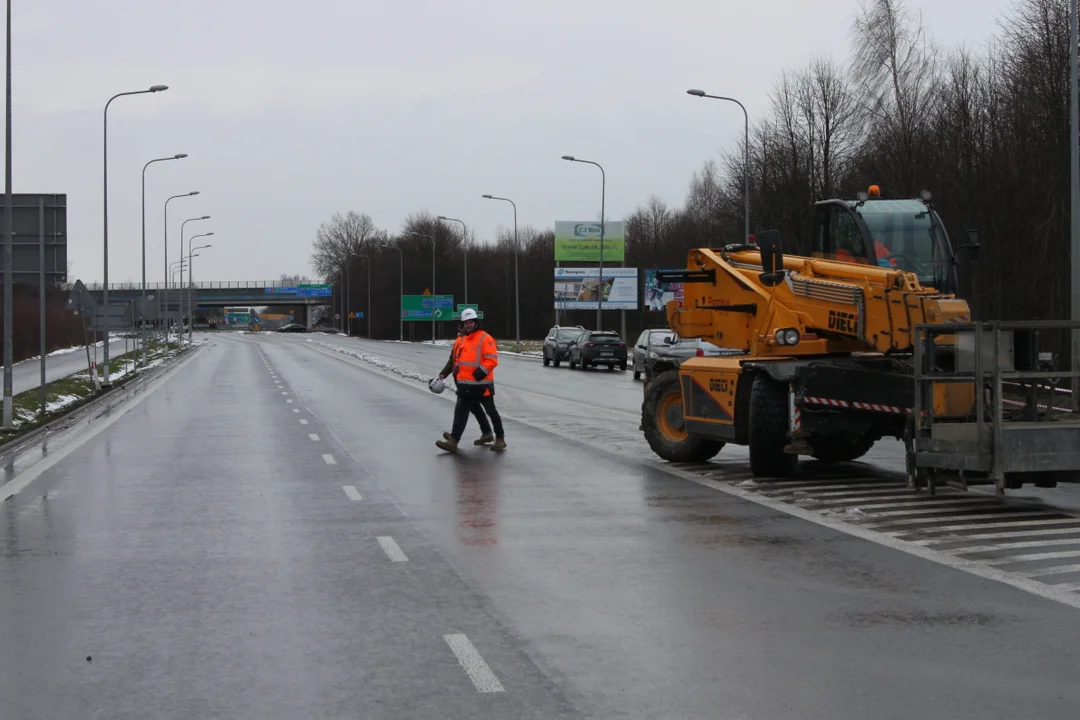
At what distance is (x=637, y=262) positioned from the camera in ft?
343

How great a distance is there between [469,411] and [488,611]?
10.0 meters

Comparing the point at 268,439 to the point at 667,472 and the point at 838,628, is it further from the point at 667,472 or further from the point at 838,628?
the point at 838,628

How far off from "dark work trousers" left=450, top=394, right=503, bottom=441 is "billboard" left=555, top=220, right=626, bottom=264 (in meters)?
67.1

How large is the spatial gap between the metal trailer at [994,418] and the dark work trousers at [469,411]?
21.9 ft

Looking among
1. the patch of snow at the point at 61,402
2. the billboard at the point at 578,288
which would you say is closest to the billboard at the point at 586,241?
the billboard at the point at 578,288

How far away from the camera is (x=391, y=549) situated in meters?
9.90

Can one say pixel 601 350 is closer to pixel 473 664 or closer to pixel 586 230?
pixel 586 230

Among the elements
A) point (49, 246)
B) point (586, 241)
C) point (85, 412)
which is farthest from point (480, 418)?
point (586, 241)

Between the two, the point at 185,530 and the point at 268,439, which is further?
the point at 268,439

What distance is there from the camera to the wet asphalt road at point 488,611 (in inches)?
233

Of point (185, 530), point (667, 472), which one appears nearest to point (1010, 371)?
point (667, 472)

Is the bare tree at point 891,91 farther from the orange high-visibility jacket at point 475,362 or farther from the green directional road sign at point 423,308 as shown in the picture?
the green directional road sign at point 423,308

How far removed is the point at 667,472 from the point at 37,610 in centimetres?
863

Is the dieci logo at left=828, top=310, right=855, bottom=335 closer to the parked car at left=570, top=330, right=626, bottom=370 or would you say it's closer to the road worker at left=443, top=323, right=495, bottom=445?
the road worker at left=443, top=323, right=495, bottom=445
